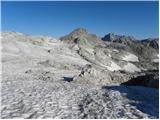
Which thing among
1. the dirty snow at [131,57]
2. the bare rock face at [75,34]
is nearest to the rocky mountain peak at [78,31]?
the bare rock face at [75,34]

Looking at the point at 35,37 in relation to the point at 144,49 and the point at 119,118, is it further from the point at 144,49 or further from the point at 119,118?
the point at 119,118

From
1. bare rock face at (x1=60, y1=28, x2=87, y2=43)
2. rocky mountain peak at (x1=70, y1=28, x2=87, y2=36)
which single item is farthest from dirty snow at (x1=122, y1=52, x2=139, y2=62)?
rocky mountain peak at (x1=70, y1=28, x2=87, y2=36)

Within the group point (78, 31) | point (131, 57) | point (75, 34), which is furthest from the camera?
point (78, 31)

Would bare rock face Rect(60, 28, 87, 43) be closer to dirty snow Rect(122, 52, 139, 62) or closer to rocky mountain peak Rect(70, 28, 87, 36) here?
rocky mountain peak Rect(70, 28, 87, 36)

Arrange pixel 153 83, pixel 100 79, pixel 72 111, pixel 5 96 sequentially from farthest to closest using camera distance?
pixel 100 79 → pixel 153 83 → pixel 5 96 → pixel 72 111

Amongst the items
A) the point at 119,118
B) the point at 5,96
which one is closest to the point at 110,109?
the point at 119,118

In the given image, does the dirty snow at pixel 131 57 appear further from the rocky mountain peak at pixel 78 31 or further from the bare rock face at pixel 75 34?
the rocky mountain peak at pixel 78 31

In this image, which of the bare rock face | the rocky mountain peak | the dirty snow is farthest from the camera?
the rocky mountain peak

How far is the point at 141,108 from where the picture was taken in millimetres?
16391

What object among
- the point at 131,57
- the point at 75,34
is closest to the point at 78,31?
the point at 75,34

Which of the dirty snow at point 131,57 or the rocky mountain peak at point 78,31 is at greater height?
the rocky mountain peak at point 78,31

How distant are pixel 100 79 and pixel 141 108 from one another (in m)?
11.5

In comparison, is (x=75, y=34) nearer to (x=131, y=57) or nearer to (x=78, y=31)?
(x=78, y=31)

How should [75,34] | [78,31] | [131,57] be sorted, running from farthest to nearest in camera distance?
[78,31] → [75,34] → [131,57]
